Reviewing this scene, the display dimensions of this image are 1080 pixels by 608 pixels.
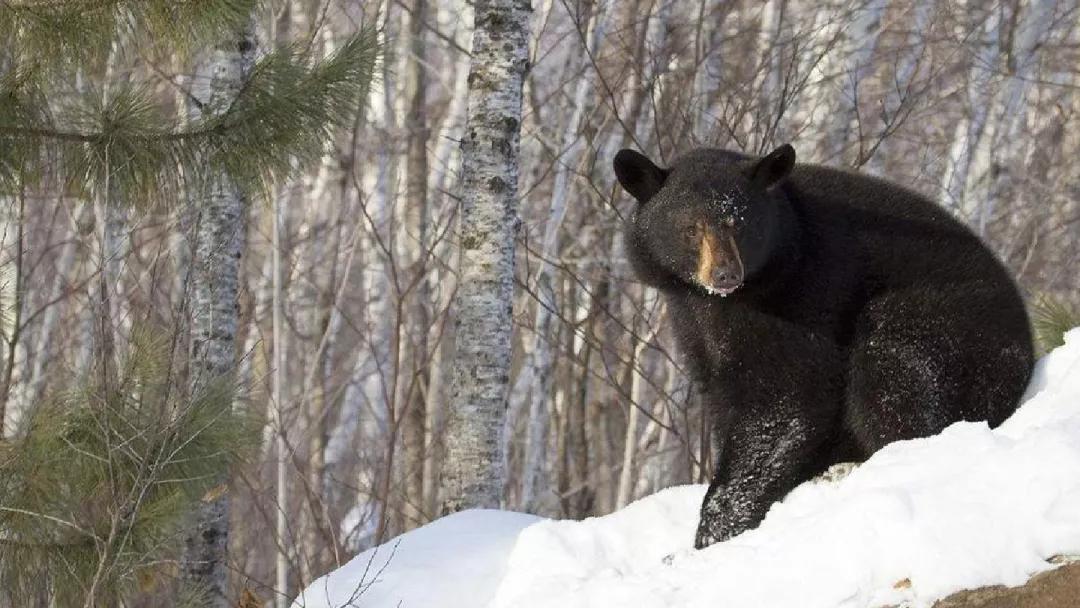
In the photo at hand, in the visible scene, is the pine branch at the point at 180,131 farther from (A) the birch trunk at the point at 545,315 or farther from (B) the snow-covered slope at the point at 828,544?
(A) the birch trunk at the point at 545,315

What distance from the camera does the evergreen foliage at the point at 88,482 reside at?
4.86m

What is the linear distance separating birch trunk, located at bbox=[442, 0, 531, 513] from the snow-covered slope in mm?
1163

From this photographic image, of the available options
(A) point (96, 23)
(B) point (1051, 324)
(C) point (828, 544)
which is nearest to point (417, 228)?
(A) point (96, 23)

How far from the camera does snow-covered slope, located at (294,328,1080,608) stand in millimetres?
3227

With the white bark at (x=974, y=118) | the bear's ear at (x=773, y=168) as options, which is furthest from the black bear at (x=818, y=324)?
the white bark at (x=974, y=118)

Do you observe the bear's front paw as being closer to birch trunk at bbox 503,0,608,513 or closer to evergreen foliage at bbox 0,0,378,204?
evergreen foliage at bbox 0,0,378,204

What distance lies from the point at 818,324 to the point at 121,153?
2.81m

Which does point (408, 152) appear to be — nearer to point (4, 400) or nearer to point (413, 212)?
point (413, 212)

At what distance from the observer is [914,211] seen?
4656 millimetres

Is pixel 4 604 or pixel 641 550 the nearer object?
pixel 641 550

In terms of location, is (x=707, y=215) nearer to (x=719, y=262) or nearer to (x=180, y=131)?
(x=719, y=262)

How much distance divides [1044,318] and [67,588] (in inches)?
173

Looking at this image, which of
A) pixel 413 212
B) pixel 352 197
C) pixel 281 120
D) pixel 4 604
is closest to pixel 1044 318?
pixel 281 120

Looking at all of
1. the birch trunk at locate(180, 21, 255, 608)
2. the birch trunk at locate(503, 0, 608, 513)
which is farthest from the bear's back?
the birch trunk at locate(503, 0, 608, 513)
